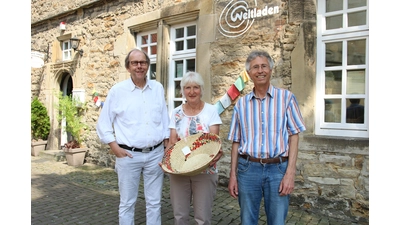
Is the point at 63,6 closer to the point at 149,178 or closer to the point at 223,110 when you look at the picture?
the point at 223,110

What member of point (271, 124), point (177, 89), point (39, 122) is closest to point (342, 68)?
point (271, 124)

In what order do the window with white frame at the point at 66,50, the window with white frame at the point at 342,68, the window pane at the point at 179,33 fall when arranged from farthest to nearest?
1. the window with white frame at the point at 66,50
2. the window pane at the point at 179,33
3. the window with white frame at the point at 342,68

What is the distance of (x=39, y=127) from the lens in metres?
8.88

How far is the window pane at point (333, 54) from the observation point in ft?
13.4

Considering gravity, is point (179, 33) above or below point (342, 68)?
above

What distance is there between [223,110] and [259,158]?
288 centimetres

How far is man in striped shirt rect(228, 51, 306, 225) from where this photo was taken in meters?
2.17

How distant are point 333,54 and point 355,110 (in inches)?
31.9

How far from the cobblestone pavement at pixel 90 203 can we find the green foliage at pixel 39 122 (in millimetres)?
2666

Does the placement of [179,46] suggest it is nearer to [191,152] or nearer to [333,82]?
[333,82]

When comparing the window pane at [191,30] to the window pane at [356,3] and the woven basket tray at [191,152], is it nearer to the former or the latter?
the window pane at [356,3]

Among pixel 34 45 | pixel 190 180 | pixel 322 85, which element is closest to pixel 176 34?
pixel 322 85

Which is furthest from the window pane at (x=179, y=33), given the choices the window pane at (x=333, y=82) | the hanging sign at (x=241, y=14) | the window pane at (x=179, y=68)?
the window pane at (x=333, y=82)

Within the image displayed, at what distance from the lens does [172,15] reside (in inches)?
225
